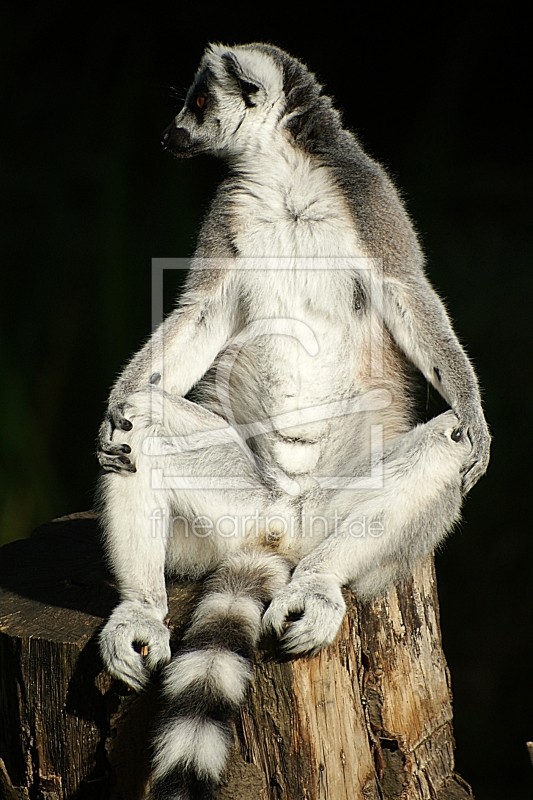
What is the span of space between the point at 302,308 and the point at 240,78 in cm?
89

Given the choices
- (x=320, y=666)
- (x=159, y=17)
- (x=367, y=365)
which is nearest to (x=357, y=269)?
(x=367, y=365)

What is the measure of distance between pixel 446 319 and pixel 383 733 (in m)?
1.40

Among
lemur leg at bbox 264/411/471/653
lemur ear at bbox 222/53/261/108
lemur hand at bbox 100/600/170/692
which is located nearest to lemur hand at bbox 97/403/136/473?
lemur hand at bbox 100/600/170/692

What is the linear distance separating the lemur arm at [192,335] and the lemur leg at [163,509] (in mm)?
208

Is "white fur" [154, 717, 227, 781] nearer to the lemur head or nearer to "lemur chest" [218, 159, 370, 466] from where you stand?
"lemur chest" [218, 159, 370, 466]

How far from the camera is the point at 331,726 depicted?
2291 millimetres

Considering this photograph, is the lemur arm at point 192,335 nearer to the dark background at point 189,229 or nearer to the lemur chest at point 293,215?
the lemur chest at point 293,215

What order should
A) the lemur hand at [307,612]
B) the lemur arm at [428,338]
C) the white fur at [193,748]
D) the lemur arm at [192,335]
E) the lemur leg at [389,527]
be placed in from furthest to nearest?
the lemur arm at [192,335] < the lemur arm at [428,338] < the lemur leg at [389,527] < the lemur hand at [307,612] < the white fur at [193,748]

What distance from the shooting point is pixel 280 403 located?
286 centimetres

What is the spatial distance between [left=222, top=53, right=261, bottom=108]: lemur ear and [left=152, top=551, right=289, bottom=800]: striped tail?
69.3 inches

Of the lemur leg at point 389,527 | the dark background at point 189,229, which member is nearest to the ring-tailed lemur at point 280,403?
the lemur leg at point 389,527

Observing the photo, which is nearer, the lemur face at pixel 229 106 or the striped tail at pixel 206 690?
the striped tail at pixel 206 690

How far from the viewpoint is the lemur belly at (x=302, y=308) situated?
282 cm

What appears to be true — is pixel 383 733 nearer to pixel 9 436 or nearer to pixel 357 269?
pixel 357 269
